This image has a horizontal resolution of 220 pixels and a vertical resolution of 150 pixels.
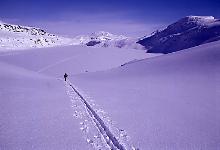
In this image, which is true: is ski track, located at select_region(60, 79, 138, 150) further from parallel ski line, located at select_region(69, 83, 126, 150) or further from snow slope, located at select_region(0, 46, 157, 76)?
snow slope, located at select_region(0, 46, 157, 76)

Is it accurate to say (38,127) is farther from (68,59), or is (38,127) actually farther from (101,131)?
(68,59)

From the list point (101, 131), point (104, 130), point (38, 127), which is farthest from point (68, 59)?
point (101, 131)

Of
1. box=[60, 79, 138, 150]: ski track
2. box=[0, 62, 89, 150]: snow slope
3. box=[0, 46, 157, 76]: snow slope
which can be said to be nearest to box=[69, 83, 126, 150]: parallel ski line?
box=[60, 79, 138, 150]: ski track

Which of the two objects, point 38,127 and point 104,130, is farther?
point 38,127

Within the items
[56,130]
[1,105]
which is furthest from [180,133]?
[1,105]

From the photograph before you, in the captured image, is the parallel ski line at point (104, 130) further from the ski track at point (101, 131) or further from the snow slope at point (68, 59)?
the snow slope at point (68, 59)

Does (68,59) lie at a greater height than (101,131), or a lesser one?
greater

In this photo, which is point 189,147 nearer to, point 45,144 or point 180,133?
point 180,133

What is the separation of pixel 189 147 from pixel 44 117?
23.3 ft

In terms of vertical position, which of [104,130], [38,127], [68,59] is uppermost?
[68,59]

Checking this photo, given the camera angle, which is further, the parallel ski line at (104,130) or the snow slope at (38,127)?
the snow slope at (38,127)

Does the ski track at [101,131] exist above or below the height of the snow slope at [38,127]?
below

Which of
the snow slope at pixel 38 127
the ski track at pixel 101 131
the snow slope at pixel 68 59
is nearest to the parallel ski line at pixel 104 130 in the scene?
the ski track at pixel 101 131

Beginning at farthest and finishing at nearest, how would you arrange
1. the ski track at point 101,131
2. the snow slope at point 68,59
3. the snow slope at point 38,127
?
the snow slope at point 68,59 → the snow slope at point 38,127 → the ski track at point 101,131
